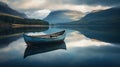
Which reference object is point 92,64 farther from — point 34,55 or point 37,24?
point 37,24

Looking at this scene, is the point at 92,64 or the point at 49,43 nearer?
the point at 92,64

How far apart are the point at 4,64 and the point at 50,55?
4863mm

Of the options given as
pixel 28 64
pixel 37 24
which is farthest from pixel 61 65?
pixel 37 24

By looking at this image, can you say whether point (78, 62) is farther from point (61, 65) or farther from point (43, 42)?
point (43, 42)

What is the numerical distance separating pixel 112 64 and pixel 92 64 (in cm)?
157

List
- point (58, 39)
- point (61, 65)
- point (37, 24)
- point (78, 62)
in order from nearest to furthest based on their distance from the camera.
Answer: point (61, 65) < point (78, 62) < point (58, 39) < point (37, 24)

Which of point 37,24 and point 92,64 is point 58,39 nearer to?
point 92,64

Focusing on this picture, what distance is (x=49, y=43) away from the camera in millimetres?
25656

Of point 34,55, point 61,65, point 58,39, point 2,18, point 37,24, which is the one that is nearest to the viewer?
point 61,65

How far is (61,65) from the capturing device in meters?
15.6

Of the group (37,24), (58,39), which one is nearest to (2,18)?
(37,24)

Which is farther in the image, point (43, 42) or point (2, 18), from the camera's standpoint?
point (2, 18)

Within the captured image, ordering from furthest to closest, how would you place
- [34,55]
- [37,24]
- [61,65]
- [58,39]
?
1. [37,24]
2. [58,39]
3. [34,55]
4. [61,65]

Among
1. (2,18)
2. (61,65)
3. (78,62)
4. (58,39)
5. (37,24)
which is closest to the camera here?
(61,65)
